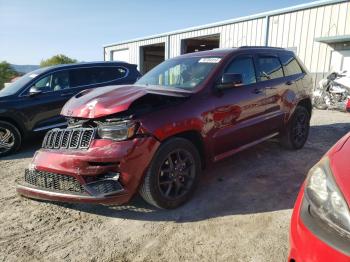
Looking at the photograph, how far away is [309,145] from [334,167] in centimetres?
463

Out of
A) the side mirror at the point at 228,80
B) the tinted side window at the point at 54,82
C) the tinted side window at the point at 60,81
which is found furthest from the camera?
the tinted side window at the point at 60,81

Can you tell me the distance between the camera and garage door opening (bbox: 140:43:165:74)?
23922mm

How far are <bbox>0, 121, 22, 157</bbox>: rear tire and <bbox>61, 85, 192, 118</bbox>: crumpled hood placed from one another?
319 cm

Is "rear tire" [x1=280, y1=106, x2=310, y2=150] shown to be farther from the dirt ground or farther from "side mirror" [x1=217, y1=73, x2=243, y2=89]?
"side mirror" [x1=217, y1=73, x2=243, y2=89]

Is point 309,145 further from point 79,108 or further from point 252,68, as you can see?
point 79,108

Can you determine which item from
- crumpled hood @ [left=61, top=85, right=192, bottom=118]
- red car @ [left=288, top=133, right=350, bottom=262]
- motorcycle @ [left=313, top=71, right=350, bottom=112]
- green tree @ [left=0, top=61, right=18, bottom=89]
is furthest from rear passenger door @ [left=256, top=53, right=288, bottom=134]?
green tree @ [left=0, top=61, right=18, bottom=89]

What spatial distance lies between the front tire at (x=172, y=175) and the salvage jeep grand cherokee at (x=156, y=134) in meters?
0.01

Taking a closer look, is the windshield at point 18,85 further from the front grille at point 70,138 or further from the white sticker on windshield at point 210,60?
the white sticker on windshield at point 210,60

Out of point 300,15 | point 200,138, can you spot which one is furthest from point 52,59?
point 200,138

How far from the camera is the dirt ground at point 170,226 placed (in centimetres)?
270

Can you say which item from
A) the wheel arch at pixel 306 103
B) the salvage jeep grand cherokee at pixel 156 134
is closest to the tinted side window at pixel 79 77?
the salvage jeep grand cherokee at pixel 156 134

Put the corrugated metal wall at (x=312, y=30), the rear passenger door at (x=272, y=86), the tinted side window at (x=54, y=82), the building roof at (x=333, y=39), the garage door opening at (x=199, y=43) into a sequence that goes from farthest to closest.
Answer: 1. the garage door opening at (x=199, y=43)
2. the corrugated metal wall at (x=312, y=30)
3. the building roof at (x=333, y=39)
4. the tinted side window at (x=54, y=82)
5. the rear passenger door at (x=272, y=86)

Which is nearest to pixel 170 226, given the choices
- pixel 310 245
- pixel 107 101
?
pixel 107 101

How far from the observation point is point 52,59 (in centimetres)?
3719
